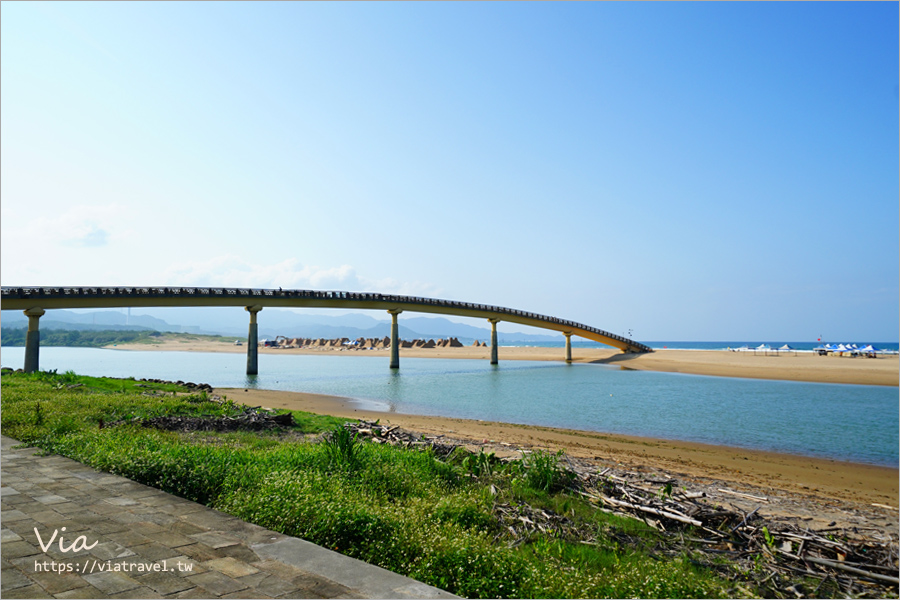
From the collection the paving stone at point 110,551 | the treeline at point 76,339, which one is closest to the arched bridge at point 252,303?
the paving stone at point 110,551

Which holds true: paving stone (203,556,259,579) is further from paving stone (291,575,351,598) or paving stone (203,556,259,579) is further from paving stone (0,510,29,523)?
paving stone (0,510,29,523)

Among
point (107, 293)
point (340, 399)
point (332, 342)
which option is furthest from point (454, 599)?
point (332, 342)

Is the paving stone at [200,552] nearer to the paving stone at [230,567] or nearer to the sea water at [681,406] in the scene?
the paving stone at [230,567]

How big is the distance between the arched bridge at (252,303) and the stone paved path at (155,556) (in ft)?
59.4

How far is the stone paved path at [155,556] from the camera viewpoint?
13.8 feet

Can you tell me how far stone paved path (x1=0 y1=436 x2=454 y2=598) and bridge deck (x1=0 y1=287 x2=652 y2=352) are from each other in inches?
1444

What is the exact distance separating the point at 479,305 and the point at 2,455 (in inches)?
2629

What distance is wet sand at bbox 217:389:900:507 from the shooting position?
13766 millimetres

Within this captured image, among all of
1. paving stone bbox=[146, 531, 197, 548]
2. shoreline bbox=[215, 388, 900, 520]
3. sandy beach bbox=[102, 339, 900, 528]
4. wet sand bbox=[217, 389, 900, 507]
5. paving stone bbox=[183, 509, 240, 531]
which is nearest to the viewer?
paving stone bbox=[146, 531, 197, 548]

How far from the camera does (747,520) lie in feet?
26.9

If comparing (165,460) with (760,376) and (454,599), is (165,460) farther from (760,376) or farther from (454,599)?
(760,376)

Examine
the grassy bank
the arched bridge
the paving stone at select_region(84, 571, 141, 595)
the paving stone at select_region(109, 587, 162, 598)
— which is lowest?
the grassy bank

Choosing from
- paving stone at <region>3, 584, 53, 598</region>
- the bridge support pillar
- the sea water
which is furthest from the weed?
the bridge support pillar

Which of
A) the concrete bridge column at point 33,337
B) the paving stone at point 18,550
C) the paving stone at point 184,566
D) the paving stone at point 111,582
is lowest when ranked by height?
the paving stone at point 18,550
